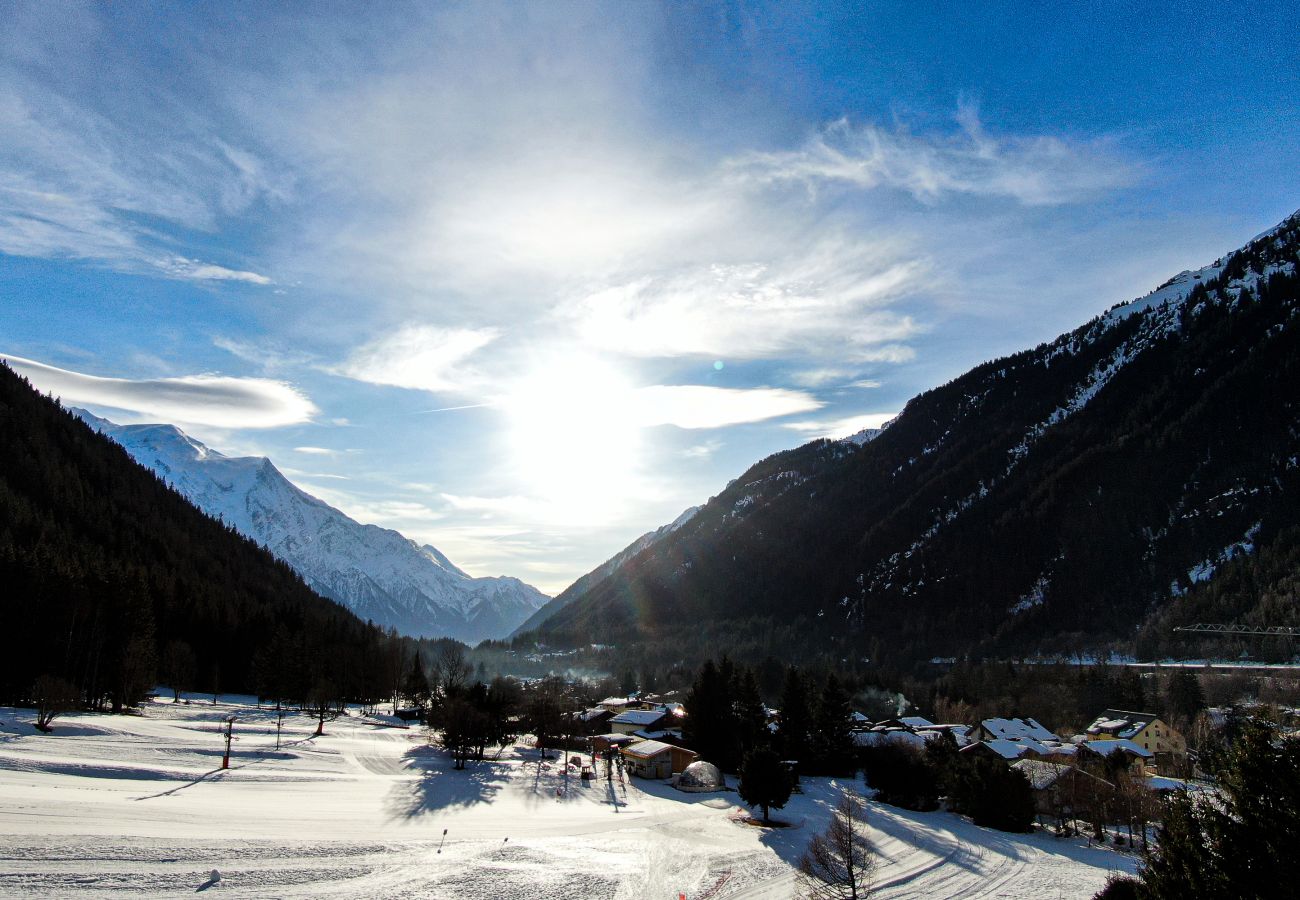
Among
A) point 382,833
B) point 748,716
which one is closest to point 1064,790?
point 748,716

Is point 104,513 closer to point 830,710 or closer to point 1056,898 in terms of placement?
point 830,710

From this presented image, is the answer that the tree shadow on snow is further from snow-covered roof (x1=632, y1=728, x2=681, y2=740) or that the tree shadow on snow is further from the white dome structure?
snow-covered roof (x1=632, y1=728, x2=681, y2=740)

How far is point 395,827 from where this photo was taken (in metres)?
38.8

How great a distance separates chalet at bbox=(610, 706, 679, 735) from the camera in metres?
93.8

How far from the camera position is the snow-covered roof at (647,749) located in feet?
238

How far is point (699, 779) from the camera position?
65.6m

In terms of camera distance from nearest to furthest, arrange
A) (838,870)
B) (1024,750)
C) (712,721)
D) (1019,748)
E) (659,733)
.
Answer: (838,870) < (1024,750) < (712,721) < (1019,748) < (659,733)

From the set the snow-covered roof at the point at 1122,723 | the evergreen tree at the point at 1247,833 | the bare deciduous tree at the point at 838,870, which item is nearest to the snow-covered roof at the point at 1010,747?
the snow-covered roof at the point at 1122,723

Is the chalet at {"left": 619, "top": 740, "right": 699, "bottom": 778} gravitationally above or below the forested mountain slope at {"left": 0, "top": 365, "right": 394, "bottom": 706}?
below

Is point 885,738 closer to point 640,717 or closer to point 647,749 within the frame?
point 647,749

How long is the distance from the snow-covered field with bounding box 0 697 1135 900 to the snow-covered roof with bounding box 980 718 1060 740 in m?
39.4

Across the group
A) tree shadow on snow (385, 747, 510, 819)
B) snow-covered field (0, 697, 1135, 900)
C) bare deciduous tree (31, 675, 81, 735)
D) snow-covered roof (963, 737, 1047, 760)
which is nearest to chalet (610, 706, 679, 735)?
tree shadow on snow (385, 747, 510, 819)

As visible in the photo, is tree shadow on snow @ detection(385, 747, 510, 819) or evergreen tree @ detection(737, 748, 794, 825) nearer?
tree shadow on snow @ detection(385, 747, 510, 819)

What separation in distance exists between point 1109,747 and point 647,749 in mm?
52907
